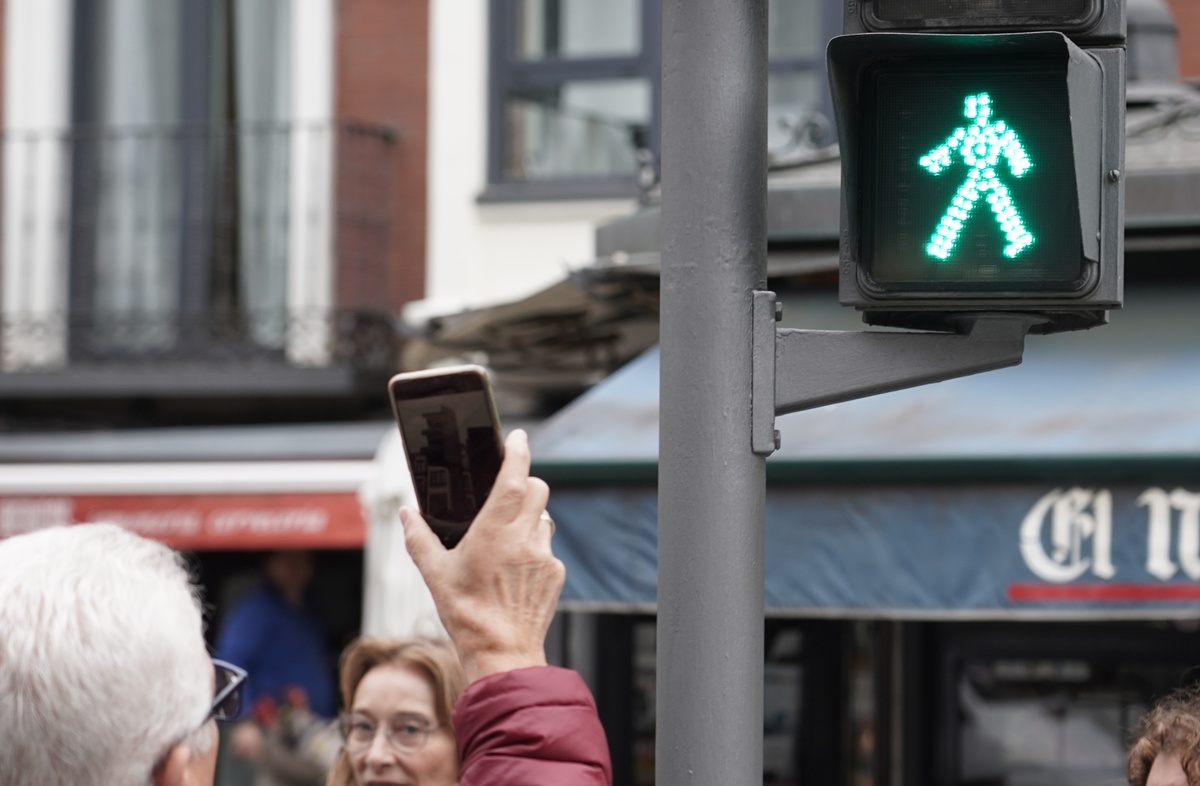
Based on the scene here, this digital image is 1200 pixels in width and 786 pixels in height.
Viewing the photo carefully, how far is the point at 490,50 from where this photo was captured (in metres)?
11.6

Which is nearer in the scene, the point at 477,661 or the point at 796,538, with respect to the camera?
the point at 477,661

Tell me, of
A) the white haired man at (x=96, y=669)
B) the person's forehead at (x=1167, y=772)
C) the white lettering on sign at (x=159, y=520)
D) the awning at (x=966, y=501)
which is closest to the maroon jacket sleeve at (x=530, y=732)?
the white haired man at (x=96, y=669)

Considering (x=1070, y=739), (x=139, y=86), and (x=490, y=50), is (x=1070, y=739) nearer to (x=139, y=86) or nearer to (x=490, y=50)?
(x=490, y=50)

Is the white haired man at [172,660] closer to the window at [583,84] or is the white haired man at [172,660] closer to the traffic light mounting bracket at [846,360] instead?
the traffic light mounting bracket at [846,360]

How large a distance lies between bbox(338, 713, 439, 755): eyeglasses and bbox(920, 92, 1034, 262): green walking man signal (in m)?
1.99

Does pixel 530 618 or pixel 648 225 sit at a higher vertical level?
pixel 648 225

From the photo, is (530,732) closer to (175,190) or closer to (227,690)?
(227,690)

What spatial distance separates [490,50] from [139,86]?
2.85 metres

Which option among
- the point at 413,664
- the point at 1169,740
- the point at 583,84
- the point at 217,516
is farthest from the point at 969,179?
the point at 583,84

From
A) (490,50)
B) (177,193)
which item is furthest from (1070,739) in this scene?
(177,193)

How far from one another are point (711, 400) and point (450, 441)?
49cm

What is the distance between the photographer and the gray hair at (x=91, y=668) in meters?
1.94

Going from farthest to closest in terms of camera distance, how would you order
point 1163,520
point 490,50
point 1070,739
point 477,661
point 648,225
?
1. point 490,50
2. point 1070,739
3. point 648,225
4. point 1163,520
5. point 477,661

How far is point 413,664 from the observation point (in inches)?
163
